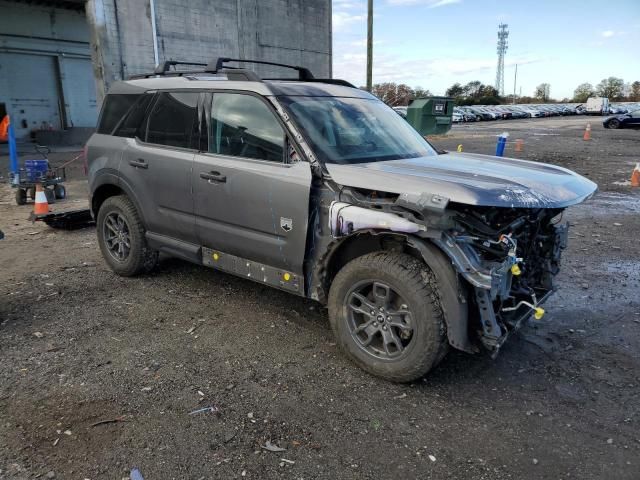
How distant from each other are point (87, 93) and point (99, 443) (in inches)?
1091

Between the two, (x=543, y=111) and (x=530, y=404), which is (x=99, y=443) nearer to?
(x=530, y=404)

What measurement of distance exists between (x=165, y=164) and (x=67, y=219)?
11.9ft

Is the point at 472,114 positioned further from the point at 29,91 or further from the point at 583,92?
the point at 583,92

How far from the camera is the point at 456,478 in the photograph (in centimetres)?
258

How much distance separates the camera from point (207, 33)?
18.3 meters

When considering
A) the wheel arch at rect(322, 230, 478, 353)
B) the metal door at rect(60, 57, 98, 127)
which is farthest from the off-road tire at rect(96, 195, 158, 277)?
the metal door at rect(60, 57, 98, 127)

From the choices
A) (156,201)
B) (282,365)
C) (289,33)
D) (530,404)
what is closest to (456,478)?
(530,404)

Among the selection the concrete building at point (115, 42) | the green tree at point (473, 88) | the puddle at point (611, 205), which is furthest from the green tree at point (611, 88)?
the puddle at point (611, 205)

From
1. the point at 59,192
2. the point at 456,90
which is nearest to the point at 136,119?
the point at 59,192

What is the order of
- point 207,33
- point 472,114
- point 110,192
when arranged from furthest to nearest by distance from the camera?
point 472,114, point 207,33, point 110,192

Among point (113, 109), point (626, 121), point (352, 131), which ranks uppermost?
point (113, 109)

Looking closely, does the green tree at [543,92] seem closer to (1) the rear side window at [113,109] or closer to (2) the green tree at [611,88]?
(2) the green tree at [611,88]

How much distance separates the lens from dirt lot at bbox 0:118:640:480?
A: 8.83 ft

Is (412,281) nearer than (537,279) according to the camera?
Yes
